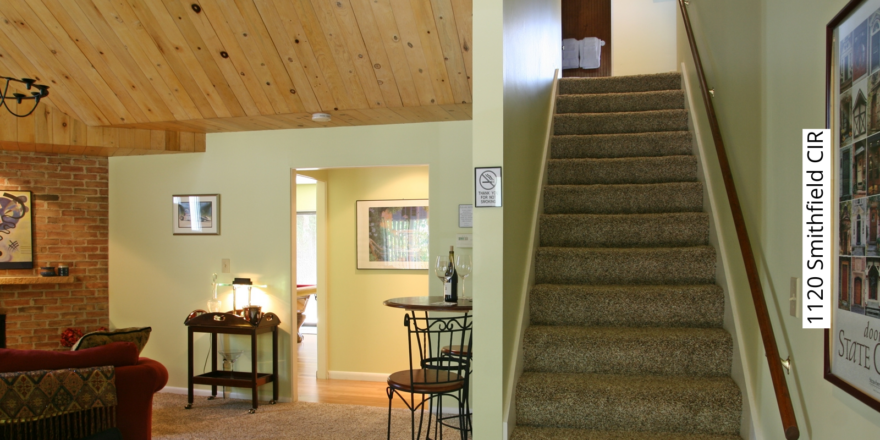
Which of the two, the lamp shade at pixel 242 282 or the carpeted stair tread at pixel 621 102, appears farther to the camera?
the lamp shade at pixel 242 282

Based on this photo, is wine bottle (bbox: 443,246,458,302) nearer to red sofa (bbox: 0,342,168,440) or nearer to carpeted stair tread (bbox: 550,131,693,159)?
carpeted stair tread (bbox: 550,131,693,159)

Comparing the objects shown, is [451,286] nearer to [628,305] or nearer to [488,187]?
[628,305]

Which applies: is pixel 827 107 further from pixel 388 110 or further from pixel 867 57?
pixel 388 110

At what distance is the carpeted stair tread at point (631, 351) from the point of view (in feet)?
8.54

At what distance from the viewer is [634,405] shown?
2434 mm

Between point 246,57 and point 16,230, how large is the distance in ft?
9.82

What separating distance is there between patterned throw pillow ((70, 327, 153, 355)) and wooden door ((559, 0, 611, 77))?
15.7 ft

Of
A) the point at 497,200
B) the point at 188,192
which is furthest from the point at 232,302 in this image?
the point at 497,200

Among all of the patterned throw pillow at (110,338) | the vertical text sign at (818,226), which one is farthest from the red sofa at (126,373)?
the vertical text sign at (818,226)

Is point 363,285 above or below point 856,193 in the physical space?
below

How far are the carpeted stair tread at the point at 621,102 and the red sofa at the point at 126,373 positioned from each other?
10.6 feet

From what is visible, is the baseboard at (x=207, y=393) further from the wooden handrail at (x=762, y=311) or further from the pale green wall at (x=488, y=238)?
the wooden handrail at (x=762, y=311)

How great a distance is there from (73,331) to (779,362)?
→ 17.6 ft

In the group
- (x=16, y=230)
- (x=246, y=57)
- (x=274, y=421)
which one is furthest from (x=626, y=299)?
(x=16, y=230)
